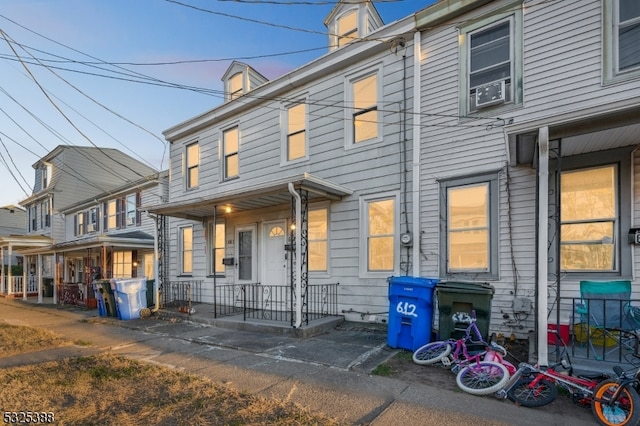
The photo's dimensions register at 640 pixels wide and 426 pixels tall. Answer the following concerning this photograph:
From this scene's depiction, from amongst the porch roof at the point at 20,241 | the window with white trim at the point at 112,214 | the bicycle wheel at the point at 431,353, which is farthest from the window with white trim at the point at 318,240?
the porch roof at the point at 20,241

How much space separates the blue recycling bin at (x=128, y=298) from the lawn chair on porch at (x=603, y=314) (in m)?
9.87

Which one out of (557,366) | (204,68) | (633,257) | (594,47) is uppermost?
(204,68)

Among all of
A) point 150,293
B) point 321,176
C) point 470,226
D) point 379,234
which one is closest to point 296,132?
point 321,176

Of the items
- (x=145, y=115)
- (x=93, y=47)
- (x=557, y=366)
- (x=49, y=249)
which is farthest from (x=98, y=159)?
(x=557, y=366)

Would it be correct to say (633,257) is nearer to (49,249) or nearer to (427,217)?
(427,217)

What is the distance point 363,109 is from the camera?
789 cm

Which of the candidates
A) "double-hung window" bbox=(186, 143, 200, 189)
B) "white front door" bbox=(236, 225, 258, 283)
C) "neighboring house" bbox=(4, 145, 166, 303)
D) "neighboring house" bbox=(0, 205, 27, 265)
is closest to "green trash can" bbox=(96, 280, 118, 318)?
"neighboring house" bbox=(4, 145, 166, 303)

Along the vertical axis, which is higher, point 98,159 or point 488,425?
point 98,159

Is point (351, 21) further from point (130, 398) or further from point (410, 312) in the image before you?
point (130, 398)

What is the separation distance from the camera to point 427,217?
6.77 meters

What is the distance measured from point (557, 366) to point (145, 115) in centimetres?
1273

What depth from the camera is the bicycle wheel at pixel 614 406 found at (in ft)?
9.66

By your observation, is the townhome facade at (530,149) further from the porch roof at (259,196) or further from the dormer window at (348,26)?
the porch roof at (259,196)

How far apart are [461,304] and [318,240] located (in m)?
3.97
